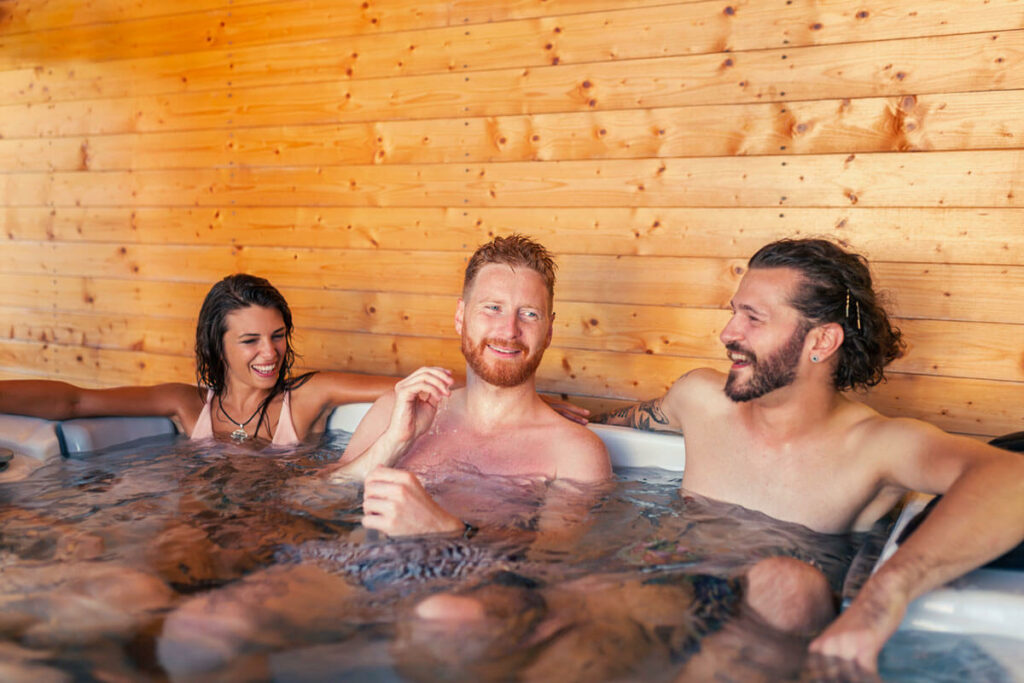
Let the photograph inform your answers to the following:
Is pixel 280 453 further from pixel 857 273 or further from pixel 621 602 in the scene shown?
pixel 857 273

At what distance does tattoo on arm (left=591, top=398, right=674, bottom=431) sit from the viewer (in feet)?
8.13

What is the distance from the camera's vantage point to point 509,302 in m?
2.25

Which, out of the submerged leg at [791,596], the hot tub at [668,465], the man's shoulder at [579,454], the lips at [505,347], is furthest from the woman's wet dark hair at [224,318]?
the submerged leg at [791,596]

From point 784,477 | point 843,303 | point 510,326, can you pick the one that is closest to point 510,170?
point 510,326

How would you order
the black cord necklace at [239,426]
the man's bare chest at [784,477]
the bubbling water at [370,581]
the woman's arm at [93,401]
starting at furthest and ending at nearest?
the black cord necklace at [239,426] < the woman's arm at [93,401] < the man's bare chest at [784,477] < the bubbling water at [370,581]

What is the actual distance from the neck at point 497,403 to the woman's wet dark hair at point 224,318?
0.78 m

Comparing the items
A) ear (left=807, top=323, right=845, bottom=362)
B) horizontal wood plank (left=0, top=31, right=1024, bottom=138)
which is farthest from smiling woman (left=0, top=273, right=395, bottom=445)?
ear (left=807, top=323, right=845, bottom=362)

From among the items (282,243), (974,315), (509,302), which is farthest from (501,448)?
(282,243)

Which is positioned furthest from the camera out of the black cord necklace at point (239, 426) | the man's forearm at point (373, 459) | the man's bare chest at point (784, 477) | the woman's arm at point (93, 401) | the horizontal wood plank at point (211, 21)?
the horizontal wood plank at point (211, 21)

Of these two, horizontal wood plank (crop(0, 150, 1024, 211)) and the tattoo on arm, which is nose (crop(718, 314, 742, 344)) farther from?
horizontal wood plank (crop(0, 150, 1024, 211))

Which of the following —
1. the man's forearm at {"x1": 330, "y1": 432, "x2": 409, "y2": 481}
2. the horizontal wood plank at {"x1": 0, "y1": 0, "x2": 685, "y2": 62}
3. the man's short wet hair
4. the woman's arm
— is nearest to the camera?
the man's forearm at {"x1": 330, "y1": 432, "x2": 409, "y2": 481}

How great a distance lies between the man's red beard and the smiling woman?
2.05 feet

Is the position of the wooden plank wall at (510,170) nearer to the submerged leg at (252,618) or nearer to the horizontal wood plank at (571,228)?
the horizontal wood plank at (571,228)

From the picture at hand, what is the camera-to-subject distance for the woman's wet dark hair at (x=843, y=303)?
2.01 metres
